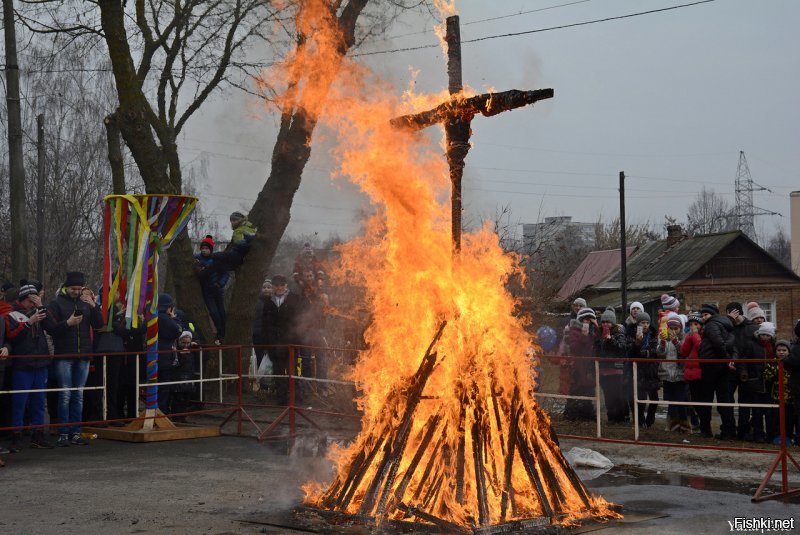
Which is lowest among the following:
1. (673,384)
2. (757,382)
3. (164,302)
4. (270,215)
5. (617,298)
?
(673,384)

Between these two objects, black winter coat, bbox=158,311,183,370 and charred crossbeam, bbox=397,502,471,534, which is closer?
charred crossbeam, bbox=397,502,471,534

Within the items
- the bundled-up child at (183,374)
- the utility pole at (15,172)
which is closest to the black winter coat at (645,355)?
the bundled-up child at (183,374)

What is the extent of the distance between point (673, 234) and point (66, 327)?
35.0m

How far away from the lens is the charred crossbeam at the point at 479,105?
681cm

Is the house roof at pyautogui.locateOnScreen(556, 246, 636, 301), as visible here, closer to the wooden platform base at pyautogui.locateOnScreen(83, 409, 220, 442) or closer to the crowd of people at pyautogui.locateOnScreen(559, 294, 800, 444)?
the crowd of people at pyautogui.locateOnScreen(559, 294, 800, 444)

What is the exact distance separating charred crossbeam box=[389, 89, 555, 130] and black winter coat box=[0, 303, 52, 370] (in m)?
6.78

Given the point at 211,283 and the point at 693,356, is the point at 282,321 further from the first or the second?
the point at 693,356

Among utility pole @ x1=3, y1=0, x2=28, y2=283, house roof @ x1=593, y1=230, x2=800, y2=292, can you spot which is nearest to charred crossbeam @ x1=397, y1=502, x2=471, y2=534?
utility pole @ x1=3, y1=0, x2=28, y2=283

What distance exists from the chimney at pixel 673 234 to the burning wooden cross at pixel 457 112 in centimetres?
3652

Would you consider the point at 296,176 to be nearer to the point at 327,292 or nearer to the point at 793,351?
the point at 327,292

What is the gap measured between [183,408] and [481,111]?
348 inches

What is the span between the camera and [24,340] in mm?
11672

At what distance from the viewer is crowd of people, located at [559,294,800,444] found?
11977 millimetres

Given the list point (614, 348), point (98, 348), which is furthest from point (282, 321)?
point (614, 348)
